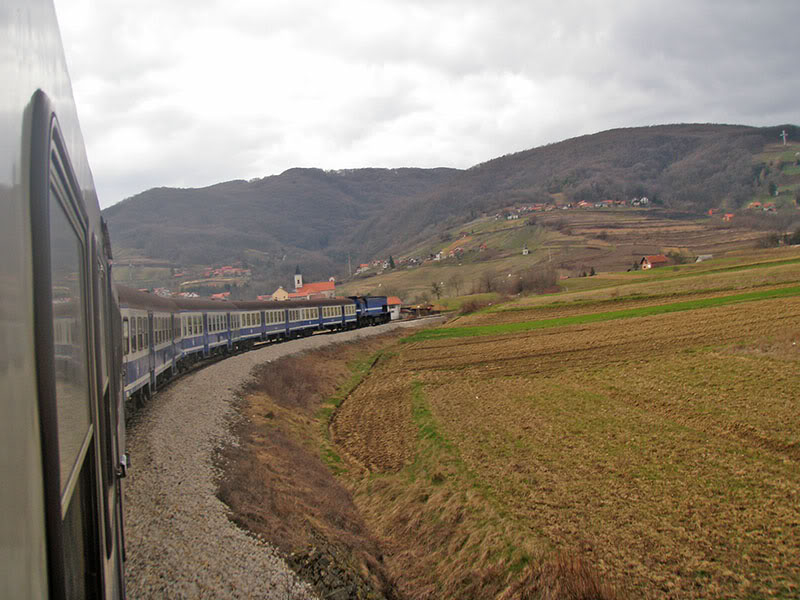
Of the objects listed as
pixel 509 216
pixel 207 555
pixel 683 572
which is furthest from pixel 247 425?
pixel 509 216

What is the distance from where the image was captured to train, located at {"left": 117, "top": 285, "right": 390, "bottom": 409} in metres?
13.7

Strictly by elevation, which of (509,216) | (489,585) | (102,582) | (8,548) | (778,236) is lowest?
(489,585)

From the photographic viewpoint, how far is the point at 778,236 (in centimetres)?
8031

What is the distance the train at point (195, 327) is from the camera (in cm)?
1371

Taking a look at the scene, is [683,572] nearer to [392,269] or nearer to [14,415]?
[14,415]

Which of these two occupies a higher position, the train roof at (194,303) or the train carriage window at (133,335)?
the train roof at (194,303)

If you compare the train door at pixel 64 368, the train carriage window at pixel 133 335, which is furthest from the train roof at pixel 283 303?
the train door at pixel 64 368

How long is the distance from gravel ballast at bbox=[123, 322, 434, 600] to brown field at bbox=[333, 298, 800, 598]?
10.5 feet

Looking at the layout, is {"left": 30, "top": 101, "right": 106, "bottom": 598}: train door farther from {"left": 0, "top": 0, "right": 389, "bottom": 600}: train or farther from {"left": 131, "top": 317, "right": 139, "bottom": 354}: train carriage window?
{"left": 131, "top": 317, "right": 139, "bottom": 354}: train carriage window

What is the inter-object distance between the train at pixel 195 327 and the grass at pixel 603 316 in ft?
27.7

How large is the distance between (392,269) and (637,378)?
137 meters

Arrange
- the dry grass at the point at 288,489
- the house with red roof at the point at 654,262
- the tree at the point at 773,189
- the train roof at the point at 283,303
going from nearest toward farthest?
the dry grass at the point at 288,489 < the train roof at the point at 283,303 < the house with red roof at the point at 654,262 < the tree at the point at 773,189

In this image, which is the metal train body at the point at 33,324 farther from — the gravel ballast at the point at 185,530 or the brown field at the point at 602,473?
the brown field at the point at 602,473

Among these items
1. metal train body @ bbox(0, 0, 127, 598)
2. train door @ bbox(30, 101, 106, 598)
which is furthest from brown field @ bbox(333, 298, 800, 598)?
metal train body @ bbox(0, 0, 127, 598)
